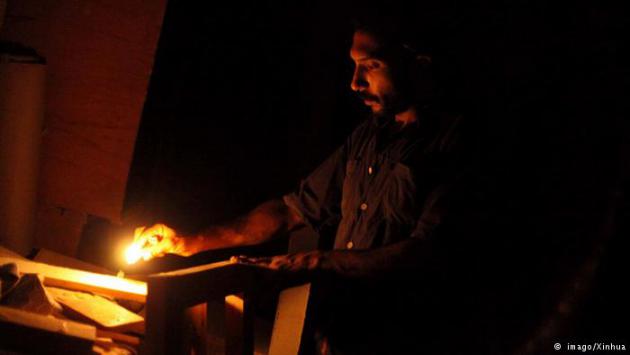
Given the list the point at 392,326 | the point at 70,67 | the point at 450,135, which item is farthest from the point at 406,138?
the point at 70,67

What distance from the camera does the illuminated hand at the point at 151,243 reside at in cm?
344

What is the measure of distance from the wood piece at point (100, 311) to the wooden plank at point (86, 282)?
6 centimetres

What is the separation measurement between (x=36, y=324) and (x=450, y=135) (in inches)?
86.8

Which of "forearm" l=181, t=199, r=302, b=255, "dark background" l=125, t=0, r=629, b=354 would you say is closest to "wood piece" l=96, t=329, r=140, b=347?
"forearm" l=181, t=199, r=302, b=255

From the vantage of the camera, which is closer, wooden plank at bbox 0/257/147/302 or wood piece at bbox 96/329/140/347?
wood piece at bbox 96/329/140/347

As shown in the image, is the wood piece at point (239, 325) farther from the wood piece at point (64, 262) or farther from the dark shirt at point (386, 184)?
the wood piece at point (64, 262)

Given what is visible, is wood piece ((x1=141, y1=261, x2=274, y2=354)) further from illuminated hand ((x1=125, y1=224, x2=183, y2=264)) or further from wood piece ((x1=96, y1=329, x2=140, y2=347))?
illuminated hand ((x1=125, y1=224, x2=183, y2=264))

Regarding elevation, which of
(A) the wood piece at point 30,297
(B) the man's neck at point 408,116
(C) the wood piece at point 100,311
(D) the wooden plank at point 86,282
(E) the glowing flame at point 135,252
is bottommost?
(D) the wooden plank at point 86,282

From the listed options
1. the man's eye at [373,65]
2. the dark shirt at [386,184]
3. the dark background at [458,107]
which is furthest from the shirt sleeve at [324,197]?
the dark background at [458,107]

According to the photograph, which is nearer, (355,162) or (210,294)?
(210,294)

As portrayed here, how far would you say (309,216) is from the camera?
12.8 ft

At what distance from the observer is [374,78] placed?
359 cm

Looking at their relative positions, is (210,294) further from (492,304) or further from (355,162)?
(492,304)

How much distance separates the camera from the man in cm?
318
